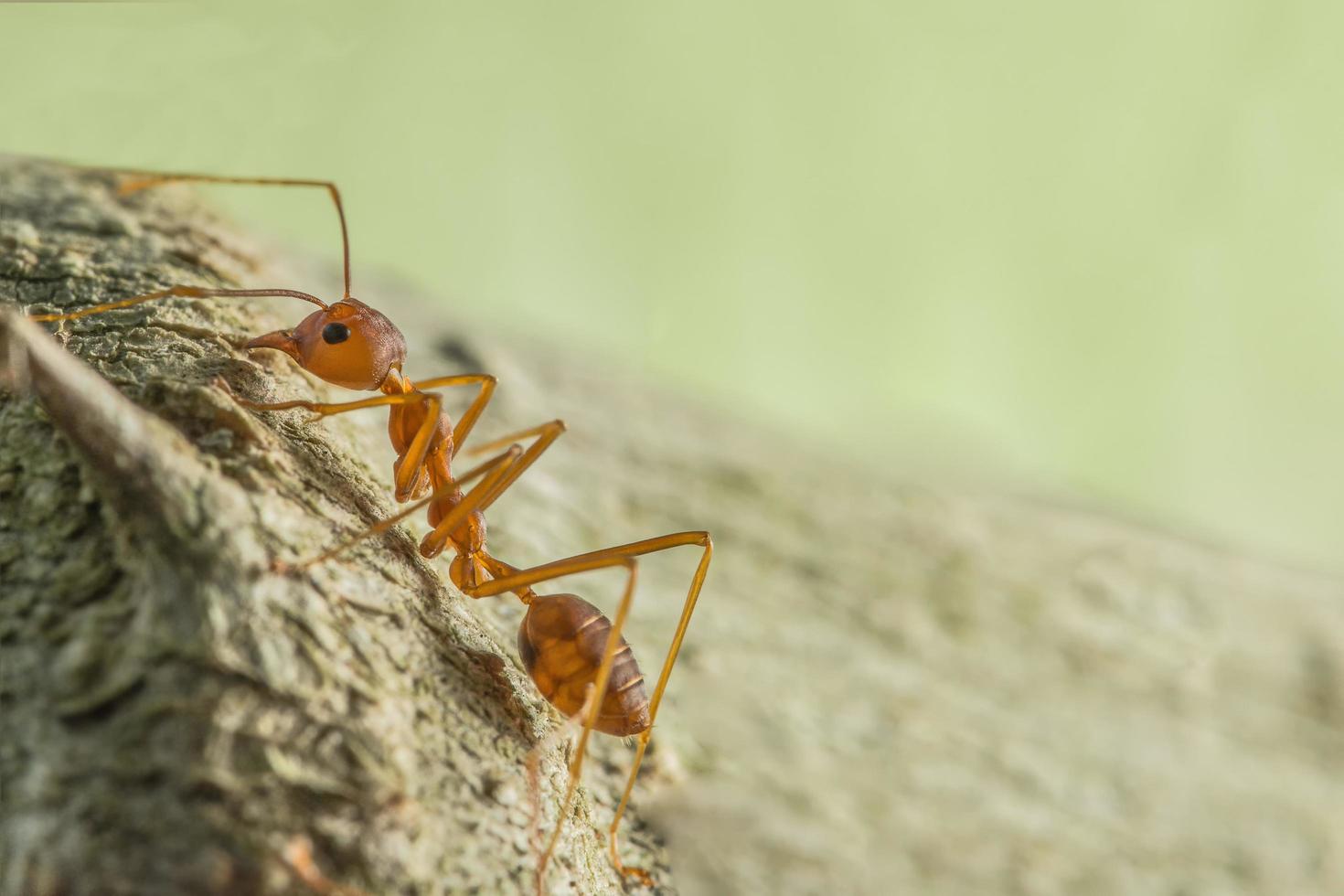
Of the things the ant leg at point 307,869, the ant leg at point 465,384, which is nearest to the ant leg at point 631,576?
the ant leg at point 465,384

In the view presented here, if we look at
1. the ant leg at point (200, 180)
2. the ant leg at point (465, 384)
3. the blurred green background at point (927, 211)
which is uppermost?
the blurred green background at point (927, 211)

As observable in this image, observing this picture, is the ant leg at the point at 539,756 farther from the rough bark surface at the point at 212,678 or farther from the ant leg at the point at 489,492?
the ant leg at the point at 489,492

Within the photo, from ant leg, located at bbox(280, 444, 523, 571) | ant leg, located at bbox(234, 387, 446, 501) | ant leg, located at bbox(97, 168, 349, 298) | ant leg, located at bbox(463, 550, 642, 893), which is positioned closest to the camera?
ant leg, located at bbox(280, 444, 523, 571)

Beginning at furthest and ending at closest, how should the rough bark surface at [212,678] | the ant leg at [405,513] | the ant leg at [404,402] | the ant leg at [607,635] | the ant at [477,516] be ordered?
the ant at [477,516] → the ant leg at [404,402] → the ant leg at [607,635] → the ant leg at [405,513] → the rough bark surface at [212,678]

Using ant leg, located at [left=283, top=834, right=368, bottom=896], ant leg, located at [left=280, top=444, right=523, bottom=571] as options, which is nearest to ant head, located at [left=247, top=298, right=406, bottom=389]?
ant leg, located at [left=280, top=444, right=523, bottom=571]

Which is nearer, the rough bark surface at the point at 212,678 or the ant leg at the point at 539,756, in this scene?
the rough bark surface at the point at 212,678

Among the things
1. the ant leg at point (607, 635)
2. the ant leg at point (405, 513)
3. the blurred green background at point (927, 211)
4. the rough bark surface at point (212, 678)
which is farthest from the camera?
the blurred green background at point (927, 211)

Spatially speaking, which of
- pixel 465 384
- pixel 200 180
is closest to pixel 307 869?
pixel 465 384

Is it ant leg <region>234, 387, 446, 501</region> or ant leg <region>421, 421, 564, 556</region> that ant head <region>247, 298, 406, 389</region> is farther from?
ant leg <region>421, 421, 564, 556</region>

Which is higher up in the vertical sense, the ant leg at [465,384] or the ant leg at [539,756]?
the ant leg at [465,384]
